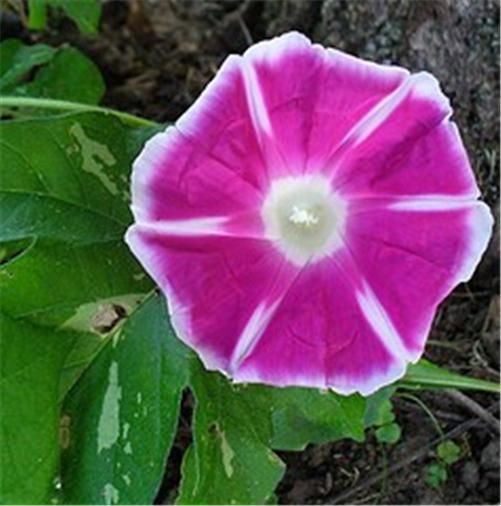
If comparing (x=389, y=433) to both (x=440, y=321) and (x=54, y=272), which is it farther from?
(x=54, y=272)

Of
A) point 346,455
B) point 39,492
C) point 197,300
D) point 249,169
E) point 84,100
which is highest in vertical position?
point 249,169

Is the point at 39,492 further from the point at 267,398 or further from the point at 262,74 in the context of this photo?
the point at 262,74

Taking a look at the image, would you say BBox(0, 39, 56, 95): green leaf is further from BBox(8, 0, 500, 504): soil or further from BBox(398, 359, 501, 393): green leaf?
BBox(398, 359, 501, 393): green leaf

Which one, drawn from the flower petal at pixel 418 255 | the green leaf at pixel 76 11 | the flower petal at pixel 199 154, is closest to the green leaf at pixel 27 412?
the flower petal at pixel 199 154

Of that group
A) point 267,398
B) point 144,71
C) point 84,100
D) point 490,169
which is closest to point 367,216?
→ point 267,398

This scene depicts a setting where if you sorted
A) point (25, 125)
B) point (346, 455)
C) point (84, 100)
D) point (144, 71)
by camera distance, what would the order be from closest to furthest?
1. point (25, 125)
2. point (346, 455)
3. point (84, 100)
4. point (144, 71)

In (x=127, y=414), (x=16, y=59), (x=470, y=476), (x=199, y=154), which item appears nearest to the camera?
(x=199, y=154)

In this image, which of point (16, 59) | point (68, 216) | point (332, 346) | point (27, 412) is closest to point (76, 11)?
point (16, 59)
